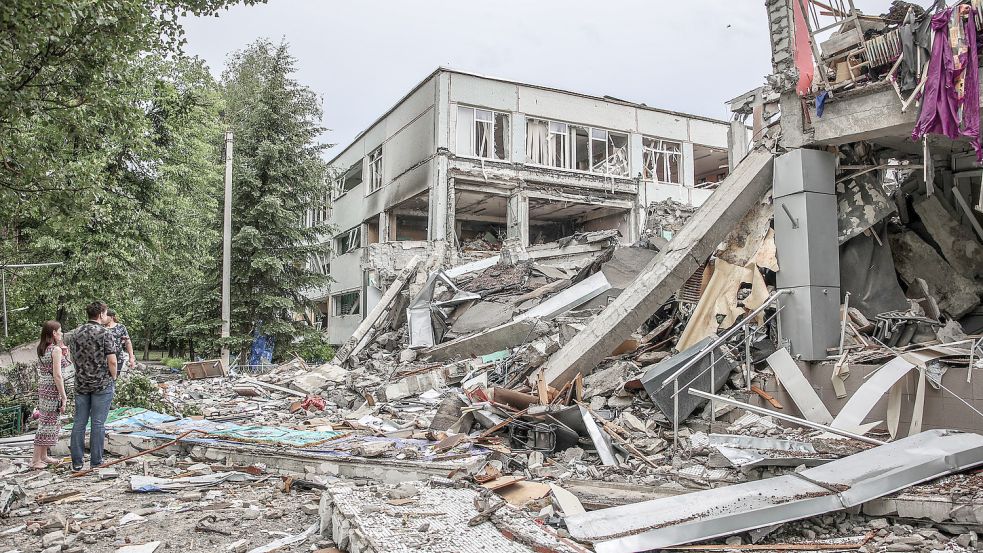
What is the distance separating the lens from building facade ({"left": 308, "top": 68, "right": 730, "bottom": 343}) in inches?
879

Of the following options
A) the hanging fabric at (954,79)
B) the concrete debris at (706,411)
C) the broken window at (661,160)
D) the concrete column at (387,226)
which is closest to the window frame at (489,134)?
the concrete column at (387,226)

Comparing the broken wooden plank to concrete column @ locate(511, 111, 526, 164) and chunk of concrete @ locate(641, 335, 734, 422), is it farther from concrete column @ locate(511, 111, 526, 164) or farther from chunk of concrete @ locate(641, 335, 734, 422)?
chunk of concrete @ locate(641, 335, 734, 422)

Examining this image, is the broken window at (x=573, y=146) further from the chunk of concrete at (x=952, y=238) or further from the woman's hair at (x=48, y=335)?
the woman's hair at (x=48, y=335)

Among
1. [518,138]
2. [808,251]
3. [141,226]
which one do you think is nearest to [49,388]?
[808,251]

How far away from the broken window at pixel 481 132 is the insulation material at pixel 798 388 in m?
16.1

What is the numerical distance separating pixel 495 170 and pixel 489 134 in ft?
4.46

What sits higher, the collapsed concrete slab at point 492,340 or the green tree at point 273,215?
the green tree at point 273,215

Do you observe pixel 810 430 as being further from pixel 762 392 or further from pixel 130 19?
pixel 130 19

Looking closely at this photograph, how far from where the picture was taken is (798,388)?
26.3ft

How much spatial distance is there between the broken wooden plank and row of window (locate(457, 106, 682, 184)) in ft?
20.9

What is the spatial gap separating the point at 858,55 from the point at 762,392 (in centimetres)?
463

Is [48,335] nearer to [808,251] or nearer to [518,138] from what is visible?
[808,251]

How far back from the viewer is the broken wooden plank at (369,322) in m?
16.3

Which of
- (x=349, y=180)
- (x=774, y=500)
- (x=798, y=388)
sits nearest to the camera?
(x=774, y=500)
